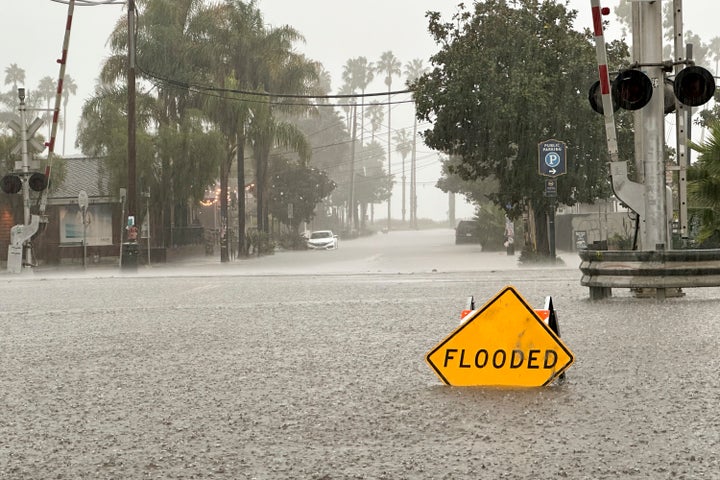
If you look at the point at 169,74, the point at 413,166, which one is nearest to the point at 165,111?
the point at 169,74

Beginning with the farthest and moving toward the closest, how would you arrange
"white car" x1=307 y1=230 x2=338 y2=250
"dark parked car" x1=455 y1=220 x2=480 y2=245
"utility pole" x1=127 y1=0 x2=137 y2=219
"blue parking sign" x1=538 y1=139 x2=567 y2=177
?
"white car" x1=307 y1=230 x2=338 y2=250 < "dark parked car" x1=455 y1=220 x2=480 y2=245 < "utility pole" x1=127 y1=0 x2=137 y2=219 < "blue parking sign" x1=538 y1=139 x2=567 y2=177

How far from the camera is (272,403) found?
771 centimetres

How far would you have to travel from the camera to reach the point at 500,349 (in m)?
8.39

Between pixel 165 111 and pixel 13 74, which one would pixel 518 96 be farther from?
pixel 13 74

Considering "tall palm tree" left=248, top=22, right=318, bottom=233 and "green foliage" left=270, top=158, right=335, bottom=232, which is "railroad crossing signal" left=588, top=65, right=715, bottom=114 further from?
"green foliage" left=270, top=158, right=335, bottom=232

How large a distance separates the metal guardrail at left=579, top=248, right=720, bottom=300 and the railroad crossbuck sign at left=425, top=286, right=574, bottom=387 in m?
7.12

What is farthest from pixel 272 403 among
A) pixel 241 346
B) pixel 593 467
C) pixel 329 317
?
pixel 329 317

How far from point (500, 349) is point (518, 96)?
79.1 feet

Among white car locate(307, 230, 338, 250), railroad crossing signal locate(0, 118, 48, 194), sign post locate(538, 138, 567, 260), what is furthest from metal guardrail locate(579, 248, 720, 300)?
white car locate(307, 230, 338, 250)

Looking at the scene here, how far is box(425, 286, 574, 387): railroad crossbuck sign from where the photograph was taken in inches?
327

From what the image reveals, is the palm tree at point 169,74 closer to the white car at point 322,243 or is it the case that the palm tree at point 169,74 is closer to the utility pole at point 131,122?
the utility pole at point 131,122

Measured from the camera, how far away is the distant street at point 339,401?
5.84 meters

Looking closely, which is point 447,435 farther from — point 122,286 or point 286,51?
point 286,51

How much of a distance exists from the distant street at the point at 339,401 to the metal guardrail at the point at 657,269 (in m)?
0.34
